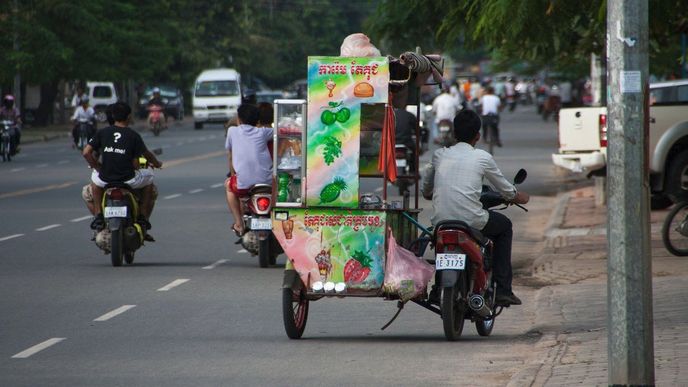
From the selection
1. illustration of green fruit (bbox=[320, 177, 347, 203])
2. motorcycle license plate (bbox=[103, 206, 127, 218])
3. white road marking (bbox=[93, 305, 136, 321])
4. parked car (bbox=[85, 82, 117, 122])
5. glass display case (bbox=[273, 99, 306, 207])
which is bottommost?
white road marking (bbox=[93, 305, 136, 321])

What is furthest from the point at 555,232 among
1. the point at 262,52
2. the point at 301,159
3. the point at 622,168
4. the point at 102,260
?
the point at 262,52

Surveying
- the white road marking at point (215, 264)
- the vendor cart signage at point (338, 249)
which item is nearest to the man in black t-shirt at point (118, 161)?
the white road marking at point (215, 264)

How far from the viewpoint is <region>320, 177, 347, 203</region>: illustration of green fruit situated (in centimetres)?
1150

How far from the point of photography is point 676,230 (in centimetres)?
1681

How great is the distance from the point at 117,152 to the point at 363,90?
19.4 ft

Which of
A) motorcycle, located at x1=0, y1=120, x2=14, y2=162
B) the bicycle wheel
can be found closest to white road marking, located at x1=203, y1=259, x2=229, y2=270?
the bicycle wheel

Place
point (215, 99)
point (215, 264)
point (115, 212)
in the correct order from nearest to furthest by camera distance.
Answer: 1. point (115, 212)
2. point (215, 264)
3. point (215, 99)

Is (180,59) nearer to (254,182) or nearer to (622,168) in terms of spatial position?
(254,182)

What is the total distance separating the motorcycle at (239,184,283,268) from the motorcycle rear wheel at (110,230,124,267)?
51.0 inches

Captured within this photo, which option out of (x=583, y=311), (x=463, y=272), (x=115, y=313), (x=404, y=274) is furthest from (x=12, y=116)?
(x=463, y=272)

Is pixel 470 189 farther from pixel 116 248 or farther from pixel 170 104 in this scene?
pixel 170 104

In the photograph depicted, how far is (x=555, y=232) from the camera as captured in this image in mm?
20312

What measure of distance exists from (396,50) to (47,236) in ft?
23.3

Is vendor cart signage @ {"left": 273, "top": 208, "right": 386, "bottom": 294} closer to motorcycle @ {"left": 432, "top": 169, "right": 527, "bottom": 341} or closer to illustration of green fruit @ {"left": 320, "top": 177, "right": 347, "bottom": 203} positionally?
illustration of green fruit @ {"left": 320, "top": 177, "right": 347, "bottom": 203}
